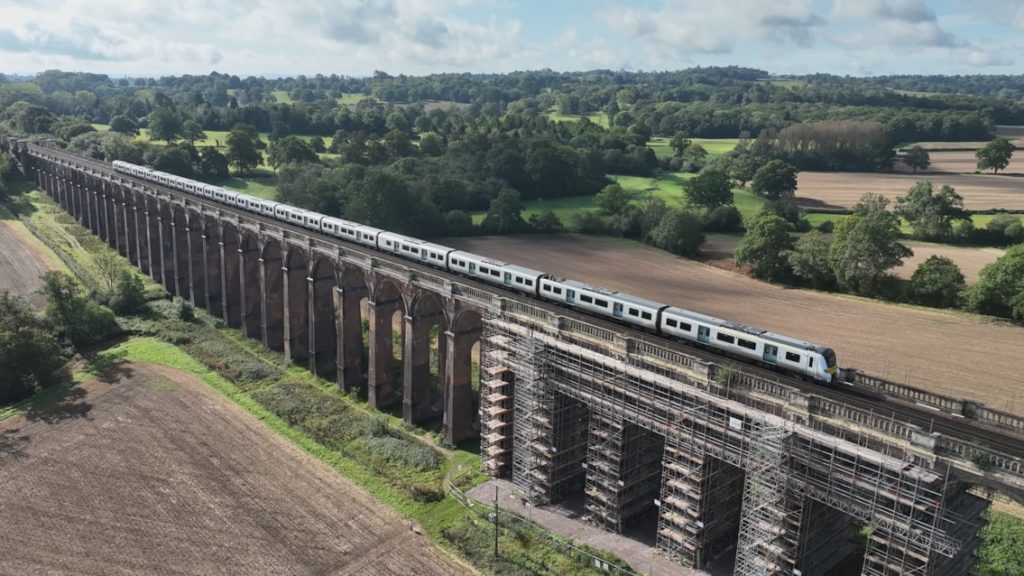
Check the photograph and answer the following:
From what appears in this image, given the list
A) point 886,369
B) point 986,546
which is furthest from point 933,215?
point 986,546

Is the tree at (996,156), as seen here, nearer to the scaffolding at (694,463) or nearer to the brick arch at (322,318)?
the scaffolding at (694,463)

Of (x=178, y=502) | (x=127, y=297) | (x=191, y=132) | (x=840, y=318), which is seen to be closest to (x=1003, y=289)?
(x=840, y=318)

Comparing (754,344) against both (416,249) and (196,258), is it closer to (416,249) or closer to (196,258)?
(416,249)

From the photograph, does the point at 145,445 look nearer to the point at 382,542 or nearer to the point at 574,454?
the point at 382,542

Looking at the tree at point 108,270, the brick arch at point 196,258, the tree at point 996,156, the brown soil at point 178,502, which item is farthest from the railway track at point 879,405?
the tree at point 996,156

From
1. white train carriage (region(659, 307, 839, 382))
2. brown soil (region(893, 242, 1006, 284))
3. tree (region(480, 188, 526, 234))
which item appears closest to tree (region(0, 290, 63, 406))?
white train carriage (region(659, 307, 839, 382))

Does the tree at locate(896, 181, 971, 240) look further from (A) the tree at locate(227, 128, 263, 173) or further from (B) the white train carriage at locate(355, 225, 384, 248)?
(A) the tree at locate(227, 128, 263, 173)

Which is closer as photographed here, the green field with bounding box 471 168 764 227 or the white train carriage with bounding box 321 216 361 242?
the white train carriage with bounding box 321 216 361 242
